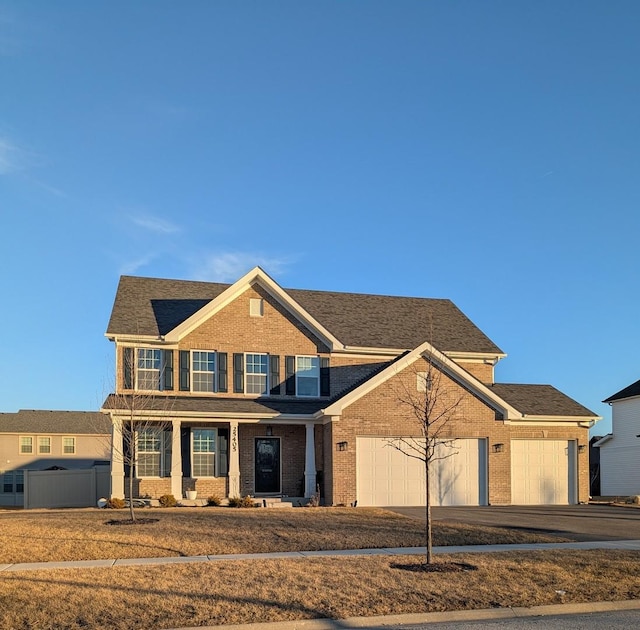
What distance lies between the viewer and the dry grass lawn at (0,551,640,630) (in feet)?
31.4

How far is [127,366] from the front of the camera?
87.4ft

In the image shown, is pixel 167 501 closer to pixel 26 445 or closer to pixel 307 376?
pixel 307 376

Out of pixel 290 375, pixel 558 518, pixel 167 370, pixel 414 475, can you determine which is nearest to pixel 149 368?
pixel 167 370

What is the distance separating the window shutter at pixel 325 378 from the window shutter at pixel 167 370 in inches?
230

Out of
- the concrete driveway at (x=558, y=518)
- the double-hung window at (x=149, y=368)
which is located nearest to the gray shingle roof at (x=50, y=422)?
the double-hung window at (x=149, y=368)

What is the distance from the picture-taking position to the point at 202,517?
20.2 m

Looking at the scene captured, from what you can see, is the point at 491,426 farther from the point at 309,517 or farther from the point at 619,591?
the point at 619,591

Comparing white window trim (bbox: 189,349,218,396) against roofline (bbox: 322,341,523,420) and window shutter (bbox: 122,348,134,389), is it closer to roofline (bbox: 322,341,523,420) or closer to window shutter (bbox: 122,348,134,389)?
window shutter (bbox: 122,348,134,389)

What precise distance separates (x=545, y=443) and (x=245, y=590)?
2077 cm

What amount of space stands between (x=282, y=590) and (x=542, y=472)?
20281 mm

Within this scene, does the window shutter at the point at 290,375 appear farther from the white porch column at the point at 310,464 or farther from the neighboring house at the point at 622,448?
the neighboring house at the point at 622,448

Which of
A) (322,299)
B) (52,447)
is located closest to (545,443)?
(322,299)

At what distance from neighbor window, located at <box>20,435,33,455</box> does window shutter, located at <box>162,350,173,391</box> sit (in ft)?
87.7

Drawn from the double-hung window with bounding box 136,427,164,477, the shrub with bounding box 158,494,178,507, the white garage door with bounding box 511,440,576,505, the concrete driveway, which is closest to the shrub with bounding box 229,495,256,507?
the shrub with bounding box 158,494,178,507
